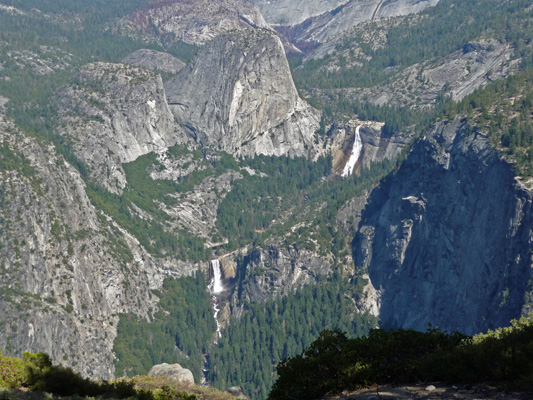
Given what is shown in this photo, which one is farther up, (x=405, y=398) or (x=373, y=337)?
(x=373, y=337)

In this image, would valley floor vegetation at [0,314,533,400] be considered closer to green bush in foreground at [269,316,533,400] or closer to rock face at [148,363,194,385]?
green bush in foreground at [269,316,533,400]

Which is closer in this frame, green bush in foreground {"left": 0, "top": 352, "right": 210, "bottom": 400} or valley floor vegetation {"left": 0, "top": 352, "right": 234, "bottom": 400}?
valley floor vegetation {"left": 0, "top": 352, "right": 234, "bottom": 400}

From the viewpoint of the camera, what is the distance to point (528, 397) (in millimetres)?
48031

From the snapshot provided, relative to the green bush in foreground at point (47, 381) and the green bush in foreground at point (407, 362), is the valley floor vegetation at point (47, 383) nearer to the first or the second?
the green bush in foreground at point (47, 381)

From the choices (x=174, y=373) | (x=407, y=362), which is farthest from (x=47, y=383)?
(x=174, y=373)

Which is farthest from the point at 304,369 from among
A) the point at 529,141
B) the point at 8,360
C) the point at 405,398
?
the point at 529,141

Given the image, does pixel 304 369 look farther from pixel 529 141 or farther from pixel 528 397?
pixel 529 141

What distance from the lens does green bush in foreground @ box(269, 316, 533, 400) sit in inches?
2037

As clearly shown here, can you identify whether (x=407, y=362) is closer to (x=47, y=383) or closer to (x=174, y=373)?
(x=47, y=383)

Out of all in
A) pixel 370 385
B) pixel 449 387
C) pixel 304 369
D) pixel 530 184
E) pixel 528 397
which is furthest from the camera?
pixel 530 184

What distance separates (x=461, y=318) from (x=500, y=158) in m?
44.3

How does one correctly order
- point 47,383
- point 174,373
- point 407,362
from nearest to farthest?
point 47,383, point 407,362, point 174,373

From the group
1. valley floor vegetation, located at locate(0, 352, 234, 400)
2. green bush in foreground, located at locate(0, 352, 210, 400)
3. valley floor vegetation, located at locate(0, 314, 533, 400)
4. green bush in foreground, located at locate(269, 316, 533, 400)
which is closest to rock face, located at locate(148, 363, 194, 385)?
valley floor vegetation, located at locate(0, 314, 533, 400)

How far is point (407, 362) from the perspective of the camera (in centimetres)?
5850
